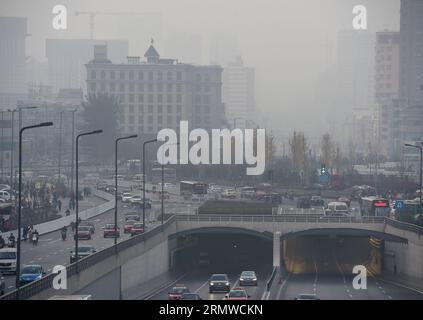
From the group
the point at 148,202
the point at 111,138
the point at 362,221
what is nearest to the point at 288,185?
the point at 148,202

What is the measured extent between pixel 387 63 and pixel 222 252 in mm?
131252

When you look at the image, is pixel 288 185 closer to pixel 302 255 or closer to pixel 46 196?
pixel 46 196

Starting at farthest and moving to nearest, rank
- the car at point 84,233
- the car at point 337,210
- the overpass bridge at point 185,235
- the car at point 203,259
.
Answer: the car at point 337,210 → the car at point 203,259 → the car at point 84,233 → the overpass bridge at point 185,235

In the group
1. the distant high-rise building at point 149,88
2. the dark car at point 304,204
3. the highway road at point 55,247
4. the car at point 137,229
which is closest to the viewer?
the highway road at point 55,247

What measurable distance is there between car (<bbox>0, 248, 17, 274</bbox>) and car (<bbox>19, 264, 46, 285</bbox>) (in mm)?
2567

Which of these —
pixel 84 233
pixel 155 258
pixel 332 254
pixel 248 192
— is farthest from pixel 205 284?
pixel 248 192

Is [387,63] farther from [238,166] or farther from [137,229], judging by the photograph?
[137,229]

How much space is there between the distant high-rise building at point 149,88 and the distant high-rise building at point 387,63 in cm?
4891

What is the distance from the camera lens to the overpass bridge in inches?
1265

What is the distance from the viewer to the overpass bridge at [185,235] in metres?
32.1

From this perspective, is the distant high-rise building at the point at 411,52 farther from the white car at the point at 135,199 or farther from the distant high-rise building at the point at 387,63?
the white car at the point at 135,199

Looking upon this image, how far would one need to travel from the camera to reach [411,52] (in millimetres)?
166250

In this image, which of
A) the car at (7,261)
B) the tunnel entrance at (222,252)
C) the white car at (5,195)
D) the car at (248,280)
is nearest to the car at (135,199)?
the white car at (5,195)

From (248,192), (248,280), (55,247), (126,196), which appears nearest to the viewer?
(248,280)
